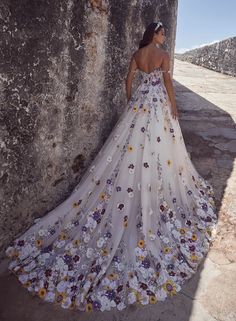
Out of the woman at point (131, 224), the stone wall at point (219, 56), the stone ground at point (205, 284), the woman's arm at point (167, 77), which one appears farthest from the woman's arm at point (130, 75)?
the stone wall at point (219, 56)

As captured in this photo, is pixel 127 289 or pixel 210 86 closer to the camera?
pixel 127 289

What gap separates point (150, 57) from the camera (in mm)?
3385

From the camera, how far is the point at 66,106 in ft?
10.5

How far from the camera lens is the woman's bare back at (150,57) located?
336 cm

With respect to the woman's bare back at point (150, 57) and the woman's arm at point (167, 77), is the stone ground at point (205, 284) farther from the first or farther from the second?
the woman's bare back at point (150, 57)

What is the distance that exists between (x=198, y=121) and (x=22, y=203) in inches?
181

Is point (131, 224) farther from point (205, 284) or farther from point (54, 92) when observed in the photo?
point (54, 92)

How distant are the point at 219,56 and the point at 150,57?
997 cm

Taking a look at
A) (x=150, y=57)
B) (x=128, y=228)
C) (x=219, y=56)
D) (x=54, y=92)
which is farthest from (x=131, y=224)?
(x=219, y=56)

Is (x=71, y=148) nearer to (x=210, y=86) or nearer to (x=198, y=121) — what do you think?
(x=198, y=121)

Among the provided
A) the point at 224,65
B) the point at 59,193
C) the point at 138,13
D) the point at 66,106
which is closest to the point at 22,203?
the point at 59,193

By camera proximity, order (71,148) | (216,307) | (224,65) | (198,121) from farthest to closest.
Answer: (224,65) → (198,121) → (71,148) → (216,307)

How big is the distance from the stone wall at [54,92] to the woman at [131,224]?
0.64 feet

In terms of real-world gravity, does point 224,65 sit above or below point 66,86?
below
